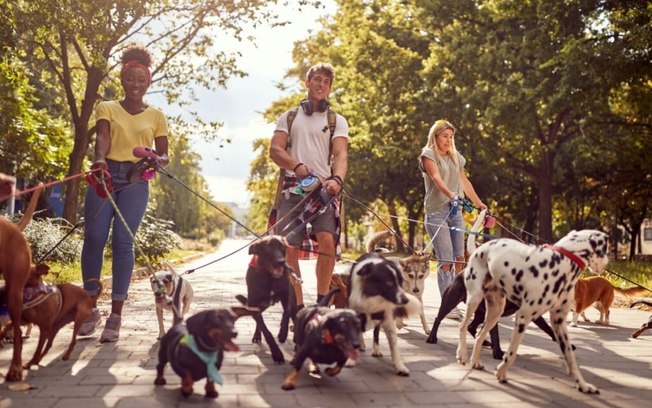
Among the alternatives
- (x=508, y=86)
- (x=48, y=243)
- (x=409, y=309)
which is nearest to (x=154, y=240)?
(x=48, y=243)

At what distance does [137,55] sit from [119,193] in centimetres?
132

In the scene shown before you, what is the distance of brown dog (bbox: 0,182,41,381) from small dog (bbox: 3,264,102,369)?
0.23 m

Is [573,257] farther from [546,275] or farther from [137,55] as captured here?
[137,55]

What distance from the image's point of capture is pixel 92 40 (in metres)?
14.7

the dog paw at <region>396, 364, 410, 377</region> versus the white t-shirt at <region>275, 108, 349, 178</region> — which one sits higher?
the white t-shirt at <region>275, 108, 349, 178</region>

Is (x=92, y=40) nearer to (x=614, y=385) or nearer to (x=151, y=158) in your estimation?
(x=151, y=158)

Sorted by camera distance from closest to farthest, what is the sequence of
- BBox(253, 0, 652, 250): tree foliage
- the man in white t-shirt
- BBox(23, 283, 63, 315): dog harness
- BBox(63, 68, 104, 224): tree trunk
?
BBox(23, 283, 63, 315): dog harness, the man in white t-shirt, BBox(253, 0, 652, 250): tree foliage, BBox(63, 68, 104, 224): tree trunk

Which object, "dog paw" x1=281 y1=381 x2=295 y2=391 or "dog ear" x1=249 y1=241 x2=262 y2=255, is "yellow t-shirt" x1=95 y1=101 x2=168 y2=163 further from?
"dog paw" x1=281 y1=381 x2=295 y2=391

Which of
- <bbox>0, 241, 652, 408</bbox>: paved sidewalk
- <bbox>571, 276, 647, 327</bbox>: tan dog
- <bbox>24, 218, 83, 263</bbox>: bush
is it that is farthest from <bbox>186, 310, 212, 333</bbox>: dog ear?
<bbox>24, 218, 83, 263</bbox>: bush

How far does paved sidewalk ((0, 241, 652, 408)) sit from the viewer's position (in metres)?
3.79

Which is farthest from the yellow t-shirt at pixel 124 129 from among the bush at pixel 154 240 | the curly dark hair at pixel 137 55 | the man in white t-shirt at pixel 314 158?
the bush at pixel 154 240

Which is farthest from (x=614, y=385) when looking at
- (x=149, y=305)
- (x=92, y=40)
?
(x=92, y=40)

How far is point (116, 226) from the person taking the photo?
5.82 meters

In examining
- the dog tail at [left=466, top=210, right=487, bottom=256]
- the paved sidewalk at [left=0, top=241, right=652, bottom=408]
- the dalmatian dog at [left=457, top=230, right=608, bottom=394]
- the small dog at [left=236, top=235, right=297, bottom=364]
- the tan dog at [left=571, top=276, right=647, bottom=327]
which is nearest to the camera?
the paved sidewalk at [left=0, top=241, right=652, bottom=408]
